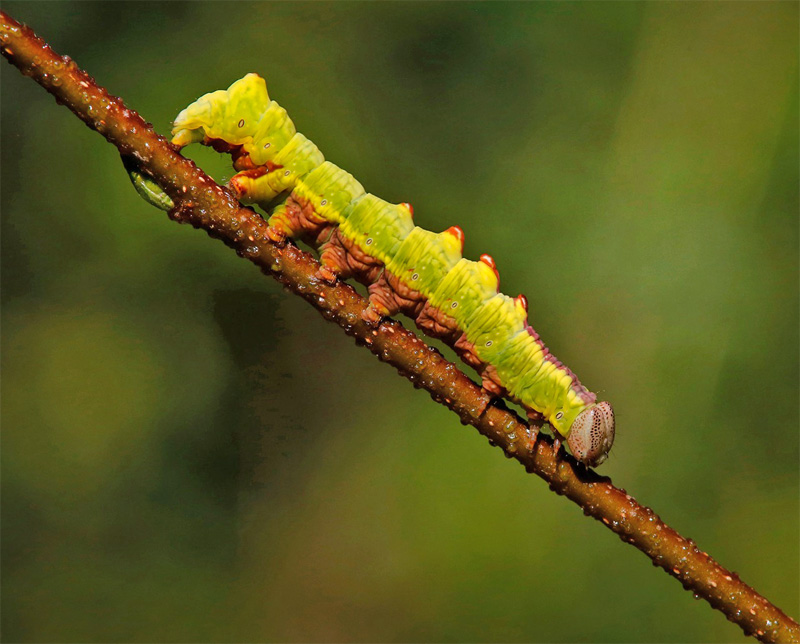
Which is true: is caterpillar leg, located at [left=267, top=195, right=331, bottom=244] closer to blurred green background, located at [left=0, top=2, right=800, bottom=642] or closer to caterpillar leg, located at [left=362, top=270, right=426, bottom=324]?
caterpillar leg, located at [left=362, top=270, right=426, bottom=324]

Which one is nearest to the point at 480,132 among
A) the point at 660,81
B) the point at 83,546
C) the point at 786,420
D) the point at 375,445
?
the point at 660,81

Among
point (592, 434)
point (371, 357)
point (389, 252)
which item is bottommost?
point (592, 434)

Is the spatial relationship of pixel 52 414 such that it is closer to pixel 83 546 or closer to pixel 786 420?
pixel 83 546

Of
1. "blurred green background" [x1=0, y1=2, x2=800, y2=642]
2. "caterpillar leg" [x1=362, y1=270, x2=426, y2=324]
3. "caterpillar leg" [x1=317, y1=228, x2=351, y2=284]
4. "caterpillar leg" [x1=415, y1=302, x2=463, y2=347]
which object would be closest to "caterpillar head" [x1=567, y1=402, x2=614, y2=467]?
"caterpillar leg" [x1=415, y1=302, x2=463, y2=347]

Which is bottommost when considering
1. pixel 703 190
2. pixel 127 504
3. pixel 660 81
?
pixel 127 504

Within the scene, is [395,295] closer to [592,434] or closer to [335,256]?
[335,256]

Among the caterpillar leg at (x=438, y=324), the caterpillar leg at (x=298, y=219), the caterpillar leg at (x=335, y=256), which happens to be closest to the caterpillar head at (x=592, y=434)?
the caterpillar leg at (x=438, y=324)

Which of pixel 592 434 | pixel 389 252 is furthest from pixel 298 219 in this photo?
pixel 592 434
